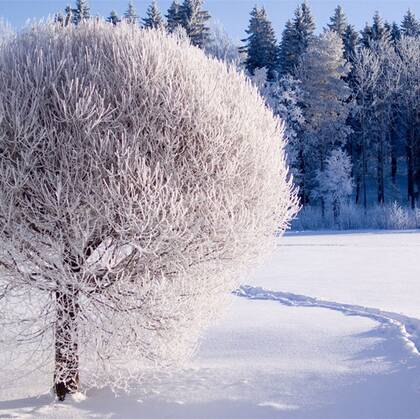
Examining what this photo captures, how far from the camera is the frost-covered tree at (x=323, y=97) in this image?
1398 inches

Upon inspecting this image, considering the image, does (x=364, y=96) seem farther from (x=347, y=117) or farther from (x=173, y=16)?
(x=173, y=16)

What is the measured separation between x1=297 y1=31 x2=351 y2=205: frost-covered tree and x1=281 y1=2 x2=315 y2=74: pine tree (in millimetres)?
5269

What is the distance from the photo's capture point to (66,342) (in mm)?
5902

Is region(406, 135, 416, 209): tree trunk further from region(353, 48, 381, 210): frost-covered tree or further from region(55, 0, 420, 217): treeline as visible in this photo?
region(353, 48, 381, 210): frost-covered tree

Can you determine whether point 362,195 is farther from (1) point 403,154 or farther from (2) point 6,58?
(2) point 6,58

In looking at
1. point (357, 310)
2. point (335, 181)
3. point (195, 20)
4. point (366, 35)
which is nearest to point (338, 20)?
A: point (366, 35)

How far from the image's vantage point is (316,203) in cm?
3734

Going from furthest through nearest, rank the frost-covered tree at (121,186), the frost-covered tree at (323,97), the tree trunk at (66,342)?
the frost-covered tree at (323,97) < the tree trunk at (66,342) < the frost-covered tree at (121,186)

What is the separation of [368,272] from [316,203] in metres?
22.7

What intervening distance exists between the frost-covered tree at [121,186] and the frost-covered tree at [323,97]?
30131 mm

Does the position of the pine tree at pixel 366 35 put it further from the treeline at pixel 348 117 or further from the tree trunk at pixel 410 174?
the tree trunk at pixel 410 174

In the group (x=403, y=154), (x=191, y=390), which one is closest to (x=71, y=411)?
(x=191, y=390)

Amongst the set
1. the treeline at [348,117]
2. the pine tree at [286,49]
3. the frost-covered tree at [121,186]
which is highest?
the pine tree at [286,49]

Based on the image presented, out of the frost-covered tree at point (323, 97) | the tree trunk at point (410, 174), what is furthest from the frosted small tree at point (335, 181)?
the tree trunk at point (410, 174)
